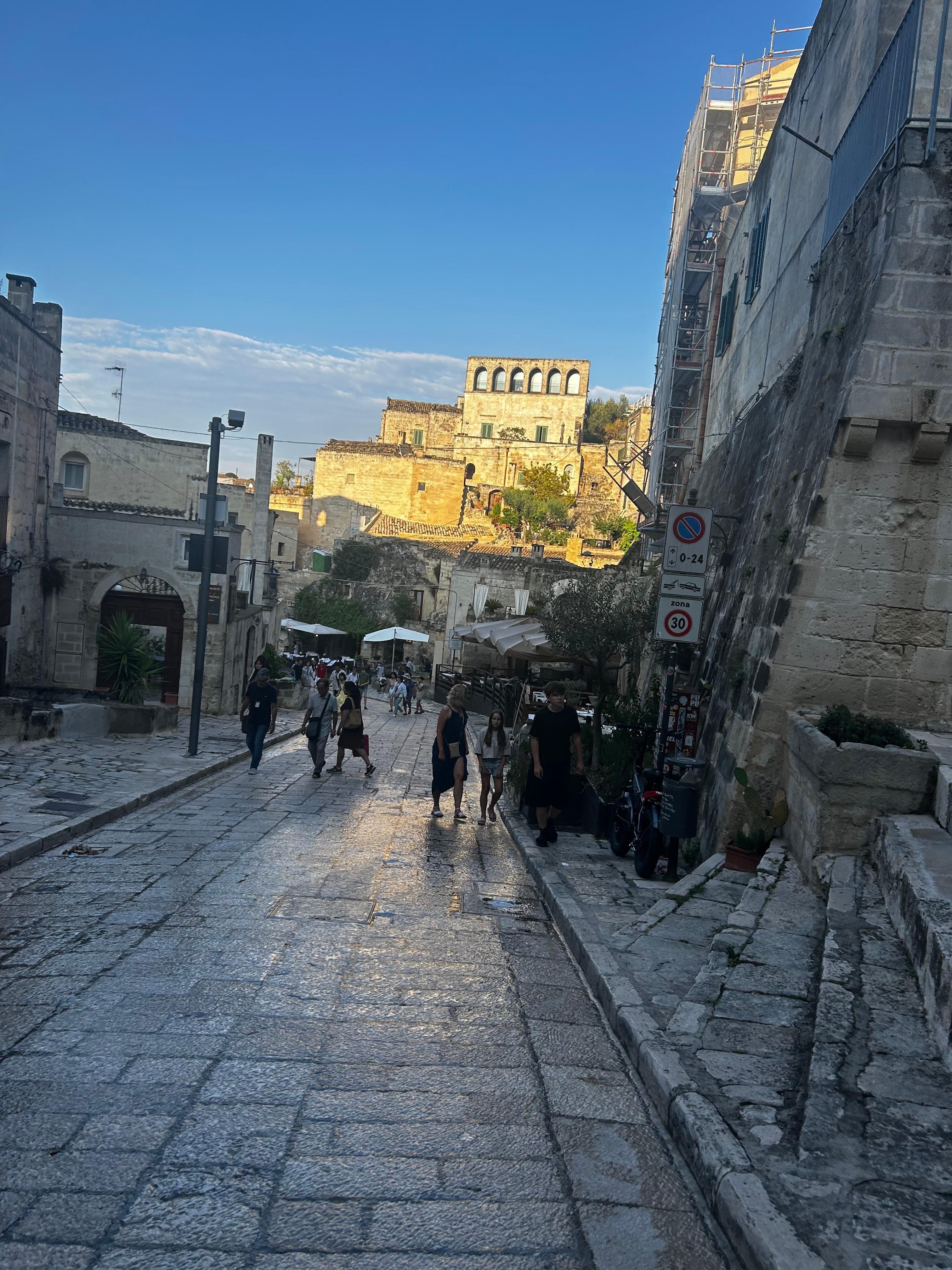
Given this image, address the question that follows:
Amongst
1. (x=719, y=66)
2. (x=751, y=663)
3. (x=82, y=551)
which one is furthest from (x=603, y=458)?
(x=751, y=663)

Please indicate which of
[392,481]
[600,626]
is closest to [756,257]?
[600,626]

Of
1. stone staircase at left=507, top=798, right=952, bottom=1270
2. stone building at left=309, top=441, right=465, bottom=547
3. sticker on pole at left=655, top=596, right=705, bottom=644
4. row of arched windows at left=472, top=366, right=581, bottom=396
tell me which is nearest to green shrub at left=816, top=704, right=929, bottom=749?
stone staircase at left=507, top=798, right=952, bottom=1270

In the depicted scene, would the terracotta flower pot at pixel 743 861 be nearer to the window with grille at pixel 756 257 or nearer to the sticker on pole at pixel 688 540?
the sticker on pole at pixel 688 540

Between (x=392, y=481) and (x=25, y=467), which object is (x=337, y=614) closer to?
(x=392, y=481)

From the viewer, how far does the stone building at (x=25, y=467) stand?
20.1m

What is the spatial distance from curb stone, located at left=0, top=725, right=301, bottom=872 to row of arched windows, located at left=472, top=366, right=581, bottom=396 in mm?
64123

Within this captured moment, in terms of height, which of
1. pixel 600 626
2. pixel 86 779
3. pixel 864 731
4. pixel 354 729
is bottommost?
pixel 86 779

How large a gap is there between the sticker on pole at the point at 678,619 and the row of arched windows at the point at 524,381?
68644 mm

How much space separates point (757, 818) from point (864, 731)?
1407mm

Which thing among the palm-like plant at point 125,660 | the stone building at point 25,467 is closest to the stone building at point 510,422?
the stone building at point 25,467

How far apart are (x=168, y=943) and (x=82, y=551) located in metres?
19.1

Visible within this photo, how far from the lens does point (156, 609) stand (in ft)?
79.3

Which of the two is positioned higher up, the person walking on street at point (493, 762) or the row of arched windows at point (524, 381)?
the row of arched windows at point (524, 381)

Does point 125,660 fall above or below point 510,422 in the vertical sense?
below
